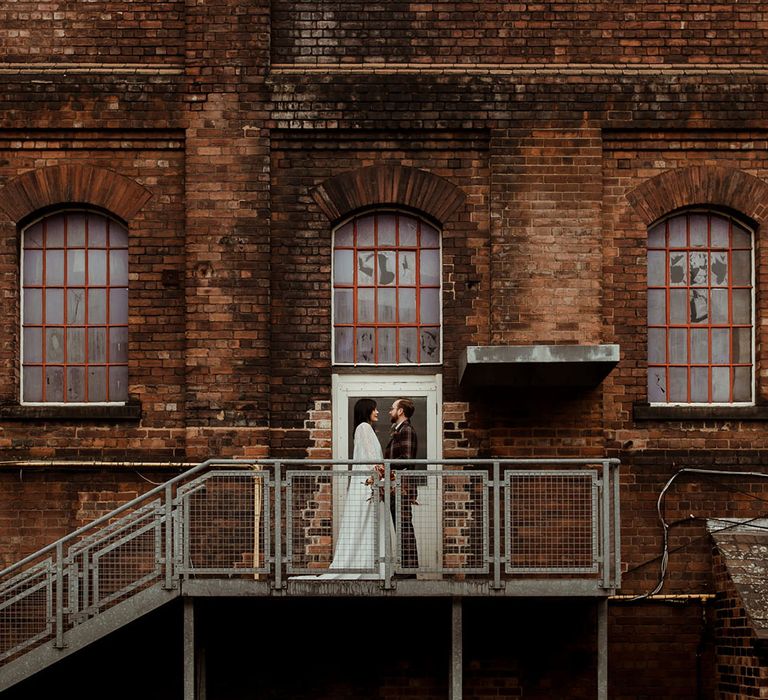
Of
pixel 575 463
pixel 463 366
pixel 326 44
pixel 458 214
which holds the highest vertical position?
pixel 326 44

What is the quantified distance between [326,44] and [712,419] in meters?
5.50

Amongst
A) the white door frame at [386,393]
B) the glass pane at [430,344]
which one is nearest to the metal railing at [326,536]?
the white door frame at [386,393]

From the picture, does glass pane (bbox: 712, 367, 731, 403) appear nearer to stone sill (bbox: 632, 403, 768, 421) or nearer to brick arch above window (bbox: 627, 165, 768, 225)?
stone sill (bbox: 632, 403, 768, 421)

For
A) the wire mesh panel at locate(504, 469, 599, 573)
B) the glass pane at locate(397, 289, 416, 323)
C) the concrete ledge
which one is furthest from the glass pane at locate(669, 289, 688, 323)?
the glass pane at locate(397, 289, 416, 323)

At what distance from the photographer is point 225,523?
42.0ft

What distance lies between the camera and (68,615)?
12.4 m

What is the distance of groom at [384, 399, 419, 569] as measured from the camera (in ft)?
41.6

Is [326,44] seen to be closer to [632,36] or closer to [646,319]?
[632,36]

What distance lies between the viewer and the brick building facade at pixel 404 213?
1397 cm

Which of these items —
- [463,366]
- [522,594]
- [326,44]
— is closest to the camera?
[522,594]

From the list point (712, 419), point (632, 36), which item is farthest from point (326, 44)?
point (712, 419)

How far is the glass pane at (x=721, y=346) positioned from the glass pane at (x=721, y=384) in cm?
8

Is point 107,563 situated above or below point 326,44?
below

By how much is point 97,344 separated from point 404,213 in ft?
11.3
